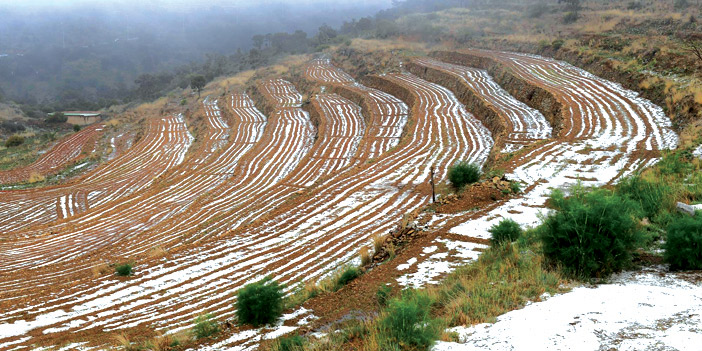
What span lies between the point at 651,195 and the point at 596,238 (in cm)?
347

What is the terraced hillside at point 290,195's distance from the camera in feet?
29.7

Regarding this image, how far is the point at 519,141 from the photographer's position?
1884 centimetres

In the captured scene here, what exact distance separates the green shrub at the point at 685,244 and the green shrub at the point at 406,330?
11.7 ft

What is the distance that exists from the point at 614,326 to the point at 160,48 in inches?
8326

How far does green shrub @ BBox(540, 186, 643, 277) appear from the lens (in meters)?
6.14

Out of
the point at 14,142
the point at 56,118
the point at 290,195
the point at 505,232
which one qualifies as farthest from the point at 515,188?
the point at 56,118

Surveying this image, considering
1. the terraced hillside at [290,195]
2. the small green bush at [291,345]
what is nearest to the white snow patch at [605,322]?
the small green bush at [291,345]

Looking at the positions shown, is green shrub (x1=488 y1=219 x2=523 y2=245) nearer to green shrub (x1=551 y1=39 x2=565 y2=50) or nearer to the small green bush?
the small green bush

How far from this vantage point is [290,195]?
60.5ft

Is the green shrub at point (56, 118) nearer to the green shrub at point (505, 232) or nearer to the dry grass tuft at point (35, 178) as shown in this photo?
the dry grass tuft at point (35, 178)

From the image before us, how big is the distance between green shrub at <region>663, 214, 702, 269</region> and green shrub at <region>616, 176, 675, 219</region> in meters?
2.11

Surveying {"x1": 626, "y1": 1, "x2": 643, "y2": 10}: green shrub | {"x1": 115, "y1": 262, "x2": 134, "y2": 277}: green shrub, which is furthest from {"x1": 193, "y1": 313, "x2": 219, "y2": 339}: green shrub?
{"x1": 626, "y1": 1, "x2": 643, "y2": 10}: green shrub

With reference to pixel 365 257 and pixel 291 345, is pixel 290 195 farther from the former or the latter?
pixel 291 345

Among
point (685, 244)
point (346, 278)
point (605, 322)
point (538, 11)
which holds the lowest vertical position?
point (346, 278)
